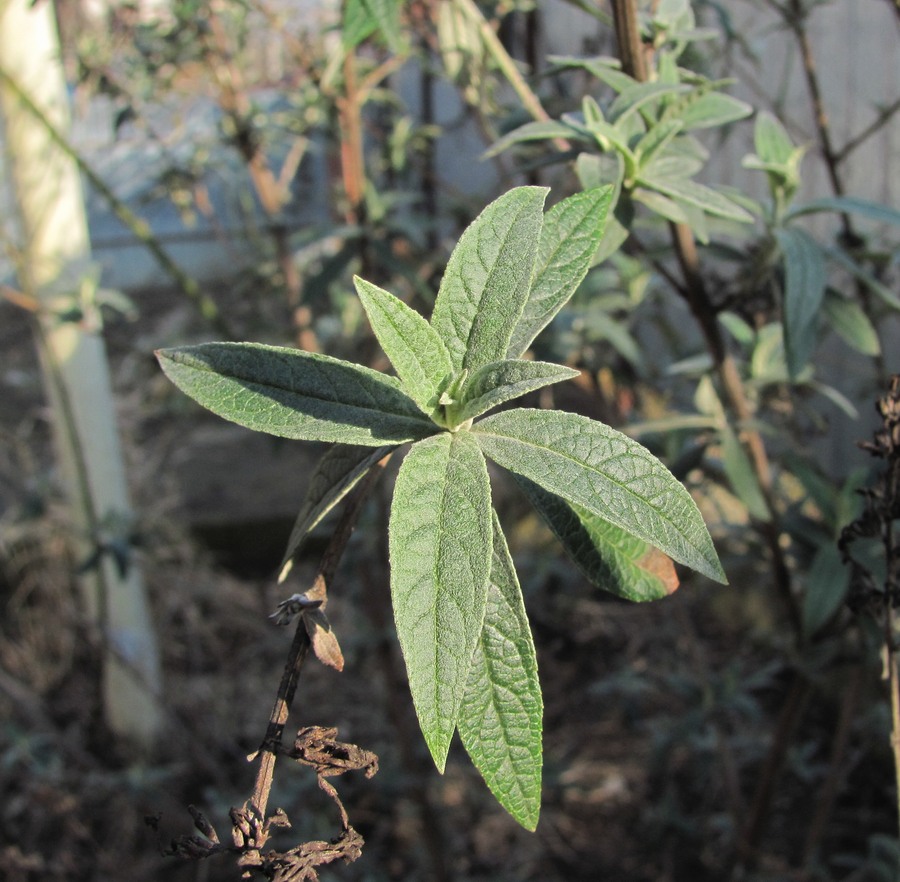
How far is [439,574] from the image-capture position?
50cm

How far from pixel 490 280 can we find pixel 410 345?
7 cm

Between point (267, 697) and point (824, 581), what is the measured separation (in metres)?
2.13

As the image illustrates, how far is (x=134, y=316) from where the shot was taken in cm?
208

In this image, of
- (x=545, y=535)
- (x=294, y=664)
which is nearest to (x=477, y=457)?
(x=294, y=664)

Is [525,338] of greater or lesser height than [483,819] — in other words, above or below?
above

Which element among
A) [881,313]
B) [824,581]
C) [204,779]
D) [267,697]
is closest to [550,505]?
[824,581]

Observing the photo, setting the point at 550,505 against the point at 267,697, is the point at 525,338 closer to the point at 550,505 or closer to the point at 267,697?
the point at 550,505

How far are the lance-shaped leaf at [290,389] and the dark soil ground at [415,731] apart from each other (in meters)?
0.90

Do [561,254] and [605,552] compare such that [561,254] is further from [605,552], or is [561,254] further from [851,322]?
[851,322]

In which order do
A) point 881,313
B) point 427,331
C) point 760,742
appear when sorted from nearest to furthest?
point 427,331 < point 881,313 < point 760,742

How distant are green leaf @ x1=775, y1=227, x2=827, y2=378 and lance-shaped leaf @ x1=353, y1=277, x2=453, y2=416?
18.1 inches

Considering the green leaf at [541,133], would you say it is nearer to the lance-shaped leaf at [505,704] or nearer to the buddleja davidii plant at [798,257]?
the buddleja davidii plant at [798,257]

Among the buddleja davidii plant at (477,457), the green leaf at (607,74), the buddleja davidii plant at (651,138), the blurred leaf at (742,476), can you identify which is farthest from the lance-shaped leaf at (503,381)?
the blurred leaf at (742,476)

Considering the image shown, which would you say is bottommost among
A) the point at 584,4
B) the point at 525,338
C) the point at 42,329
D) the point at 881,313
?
the point at 42,329
